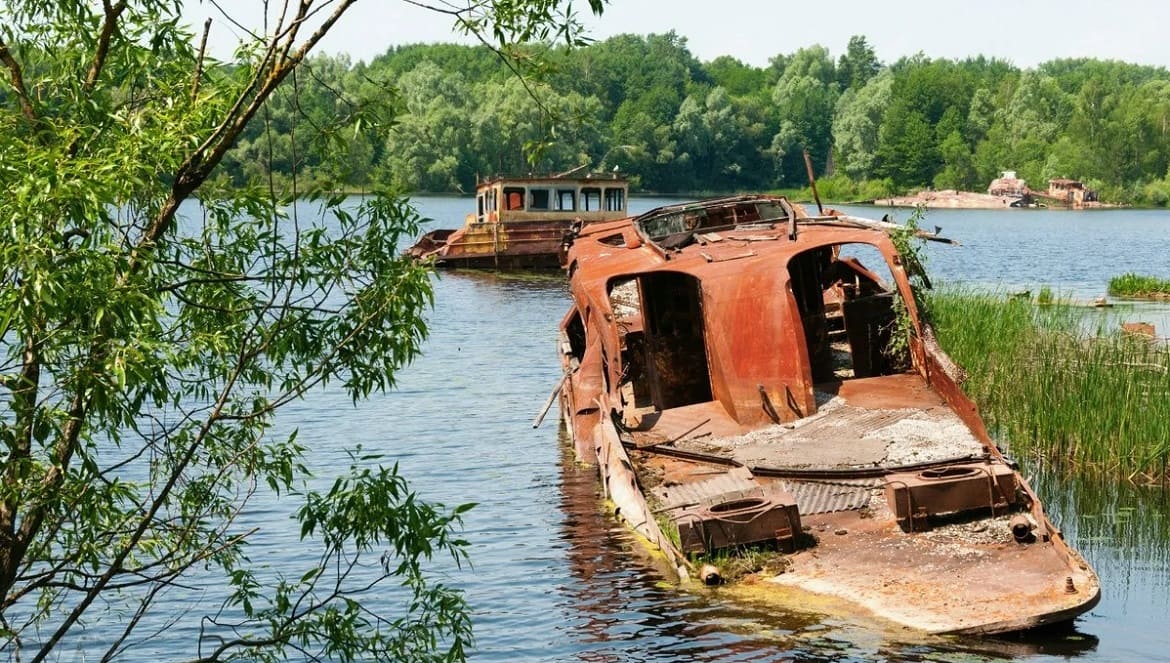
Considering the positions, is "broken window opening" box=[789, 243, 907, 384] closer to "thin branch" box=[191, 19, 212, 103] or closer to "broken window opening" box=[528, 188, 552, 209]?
"thin branch" box=[191, 19, 212, 103]

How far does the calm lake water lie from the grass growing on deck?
336 inches

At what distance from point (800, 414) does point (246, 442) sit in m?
7.60

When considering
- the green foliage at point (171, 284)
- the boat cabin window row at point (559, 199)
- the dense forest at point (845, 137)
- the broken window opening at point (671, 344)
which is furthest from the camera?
the dense forest at point (845, 137)

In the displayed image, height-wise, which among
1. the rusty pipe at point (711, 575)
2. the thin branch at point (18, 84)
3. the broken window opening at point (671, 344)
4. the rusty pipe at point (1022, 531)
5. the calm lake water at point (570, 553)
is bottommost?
the calm lake water at point (570, 553)

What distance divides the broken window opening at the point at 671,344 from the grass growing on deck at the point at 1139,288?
76.5ft

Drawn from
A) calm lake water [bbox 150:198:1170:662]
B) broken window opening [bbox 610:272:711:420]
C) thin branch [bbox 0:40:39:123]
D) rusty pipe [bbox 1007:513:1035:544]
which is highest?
thin branch [bbox 0:40:39:123]

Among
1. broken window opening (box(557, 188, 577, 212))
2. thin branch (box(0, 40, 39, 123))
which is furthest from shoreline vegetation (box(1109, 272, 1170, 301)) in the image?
thin branch (box(0, 40, 39, 123))

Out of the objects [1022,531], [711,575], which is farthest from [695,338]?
[1022,531]

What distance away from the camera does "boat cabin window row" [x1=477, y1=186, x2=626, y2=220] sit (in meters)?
49.5

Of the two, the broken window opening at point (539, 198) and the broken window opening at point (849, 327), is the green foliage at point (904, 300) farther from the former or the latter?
the broken window opening at point (539, 198)

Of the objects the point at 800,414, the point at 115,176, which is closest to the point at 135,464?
the point at 800,414

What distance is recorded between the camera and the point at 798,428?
1420 centimetres

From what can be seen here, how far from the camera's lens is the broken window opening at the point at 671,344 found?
17219 millimetres

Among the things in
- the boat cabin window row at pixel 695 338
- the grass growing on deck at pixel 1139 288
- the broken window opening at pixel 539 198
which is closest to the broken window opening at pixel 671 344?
the boat cabin window row at pixel 695 338
